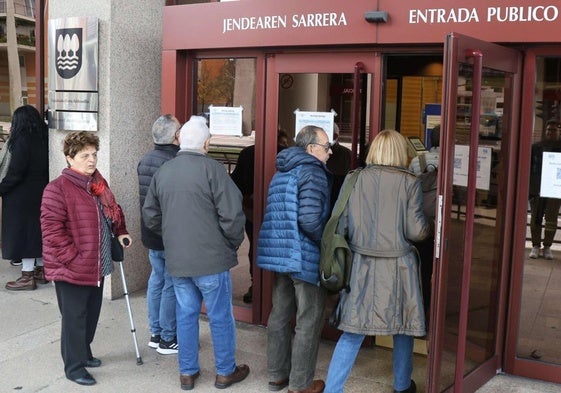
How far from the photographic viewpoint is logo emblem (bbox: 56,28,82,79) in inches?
229

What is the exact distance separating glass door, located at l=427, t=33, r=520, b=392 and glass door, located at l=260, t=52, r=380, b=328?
910 mm

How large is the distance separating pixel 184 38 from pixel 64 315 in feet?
7.86

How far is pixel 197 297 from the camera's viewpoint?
4.27 metres

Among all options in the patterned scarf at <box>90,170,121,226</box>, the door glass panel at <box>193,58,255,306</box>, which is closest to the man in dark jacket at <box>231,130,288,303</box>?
the door glass panel at <box>193,58,255,306</box>

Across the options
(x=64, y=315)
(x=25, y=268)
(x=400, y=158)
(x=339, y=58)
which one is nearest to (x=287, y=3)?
(x=339, y=58)

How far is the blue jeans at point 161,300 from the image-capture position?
478 cm

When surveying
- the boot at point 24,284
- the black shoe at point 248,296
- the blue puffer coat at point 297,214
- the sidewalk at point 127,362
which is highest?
the blue puffer coat at point 297,214

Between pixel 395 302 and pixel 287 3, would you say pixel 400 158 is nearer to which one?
pixel 395 302

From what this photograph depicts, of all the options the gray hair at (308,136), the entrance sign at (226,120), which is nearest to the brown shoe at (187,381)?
the gray hair at (308,136)

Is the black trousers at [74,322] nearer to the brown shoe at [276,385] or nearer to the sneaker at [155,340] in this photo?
the sneaker at [155,340]

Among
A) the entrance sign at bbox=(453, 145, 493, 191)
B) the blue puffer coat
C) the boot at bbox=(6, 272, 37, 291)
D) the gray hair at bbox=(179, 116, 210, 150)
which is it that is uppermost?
the gray hair at bbox=(179, 116, 210, 150)

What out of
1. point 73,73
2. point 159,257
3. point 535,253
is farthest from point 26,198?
point 535,253

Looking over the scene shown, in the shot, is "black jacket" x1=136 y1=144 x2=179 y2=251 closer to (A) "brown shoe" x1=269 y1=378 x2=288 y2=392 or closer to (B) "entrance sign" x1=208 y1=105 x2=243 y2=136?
(B) "entrance sign" x1=208 y1=105 x2=243 y2=136

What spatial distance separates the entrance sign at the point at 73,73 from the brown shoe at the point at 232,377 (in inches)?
99.6
